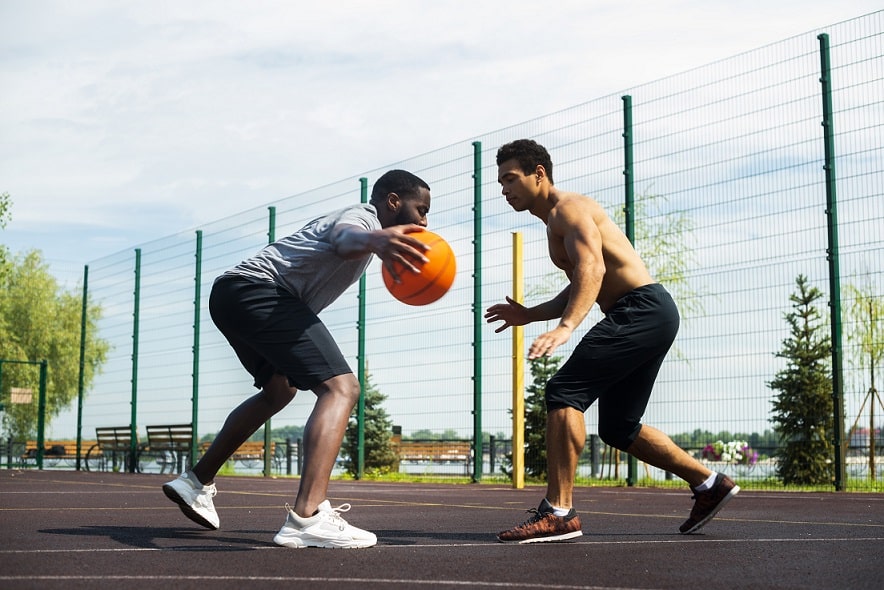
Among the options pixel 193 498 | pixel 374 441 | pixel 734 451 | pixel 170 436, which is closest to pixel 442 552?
pixel 193 498

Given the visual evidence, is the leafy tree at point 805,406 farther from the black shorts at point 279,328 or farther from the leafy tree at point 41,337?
the leafy tree at point 41,337

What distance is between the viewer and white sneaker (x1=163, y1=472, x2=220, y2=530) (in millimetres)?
4867

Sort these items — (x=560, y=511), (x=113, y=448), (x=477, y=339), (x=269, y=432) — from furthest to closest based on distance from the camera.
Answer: (x=113, y=448), (x=269, y=432), (x=477, y=339), (x=560, y=511)

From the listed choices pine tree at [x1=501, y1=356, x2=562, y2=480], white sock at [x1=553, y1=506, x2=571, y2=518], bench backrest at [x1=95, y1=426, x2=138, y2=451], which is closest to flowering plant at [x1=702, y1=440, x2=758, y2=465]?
pine tree at [x1=501, y1=356, x2=562, y2=480]

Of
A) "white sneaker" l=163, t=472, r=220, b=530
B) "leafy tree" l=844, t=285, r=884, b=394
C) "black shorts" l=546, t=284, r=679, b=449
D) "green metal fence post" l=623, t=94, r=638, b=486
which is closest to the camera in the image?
"black shorts" l=546, t=284, r=679, b=449

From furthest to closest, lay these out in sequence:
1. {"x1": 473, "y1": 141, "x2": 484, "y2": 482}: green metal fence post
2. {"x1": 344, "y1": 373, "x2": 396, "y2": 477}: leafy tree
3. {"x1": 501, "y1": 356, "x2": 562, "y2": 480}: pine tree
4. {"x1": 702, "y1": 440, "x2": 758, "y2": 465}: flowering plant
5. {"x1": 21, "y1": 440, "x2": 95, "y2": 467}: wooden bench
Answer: {"x1": 21, "y1": 440, "x2": 95, "y2": 467}: wooden bench → {"x1": 344, "y1": 373, "x2": 396, "y2": 477}: leafy tree → {"x1": 501, "y1": 356, "x2": 562, "y2": 480}: pine tree → {"x1": 473, "y1": 141, "x2": 484, "y2": 482}: green metal fence post → {"x1": 702, "y1": 440, "x2": 758, "y2": 465}: flowering plant

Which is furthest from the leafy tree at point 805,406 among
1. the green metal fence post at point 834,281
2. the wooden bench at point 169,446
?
the wooden bench at point 169,446

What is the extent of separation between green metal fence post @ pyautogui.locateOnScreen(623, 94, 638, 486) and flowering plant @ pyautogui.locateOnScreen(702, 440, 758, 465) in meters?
1.07

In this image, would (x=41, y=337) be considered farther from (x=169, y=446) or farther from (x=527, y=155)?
(x=527, y=155)

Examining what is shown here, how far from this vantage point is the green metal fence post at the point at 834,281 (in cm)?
970

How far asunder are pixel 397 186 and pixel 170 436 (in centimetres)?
1376

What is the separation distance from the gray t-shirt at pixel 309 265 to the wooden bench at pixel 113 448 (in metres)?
14.5

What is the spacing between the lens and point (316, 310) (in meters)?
4.75

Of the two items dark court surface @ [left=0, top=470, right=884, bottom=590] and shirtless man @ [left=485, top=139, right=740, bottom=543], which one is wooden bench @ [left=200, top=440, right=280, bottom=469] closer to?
dark court surface @ [left=0, top=470, right=884, bottom=590]
